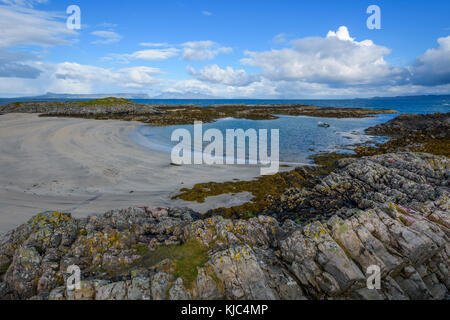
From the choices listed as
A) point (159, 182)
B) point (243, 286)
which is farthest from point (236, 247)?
point (159, 182)

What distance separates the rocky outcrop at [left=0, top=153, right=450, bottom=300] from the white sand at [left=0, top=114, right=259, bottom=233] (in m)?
6.42

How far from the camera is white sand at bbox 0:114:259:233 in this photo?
1535 cm

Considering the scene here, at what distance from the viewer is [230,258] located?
711 cm

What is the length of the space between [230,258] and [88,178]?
18.0 meters

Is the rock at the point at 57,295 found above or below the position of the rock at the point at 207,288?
above

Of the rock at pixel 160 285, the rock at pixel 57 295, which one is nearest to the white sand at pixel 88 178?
the rock at pixel 57 295

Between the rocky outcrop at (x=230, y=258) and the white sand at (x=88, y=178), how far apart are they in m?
6.42

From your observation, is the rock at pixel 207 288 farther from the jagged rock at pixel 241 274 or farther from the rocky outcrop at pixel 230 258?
the jagged rock at pixel 241 274

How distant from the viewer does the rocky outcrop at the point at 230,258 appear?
21.7ft

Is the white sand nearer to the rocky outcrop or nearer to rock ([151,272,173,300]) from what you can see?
the rocky outcrop

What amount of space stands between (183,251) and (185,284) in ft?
4.43

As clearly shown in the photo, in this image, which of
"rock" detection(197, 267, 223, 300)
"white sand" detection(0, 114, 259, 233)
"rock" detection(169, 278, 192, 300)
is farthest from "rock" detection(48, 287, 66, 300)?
"white sand" detection(0, 114, 259, 233)

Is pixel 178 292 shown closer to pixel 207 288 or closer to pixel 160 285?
pixel 160 285

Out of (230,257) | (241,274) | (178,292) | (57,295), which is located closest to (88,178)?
(57,295)
